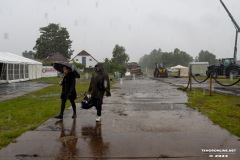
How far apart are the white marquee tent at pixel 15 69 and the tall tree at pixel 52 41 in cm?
4474

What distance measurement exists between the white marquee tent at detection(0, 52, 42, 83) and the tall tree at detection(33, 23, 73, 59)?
44.7 m

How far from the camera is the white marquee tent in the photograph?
2640 cm

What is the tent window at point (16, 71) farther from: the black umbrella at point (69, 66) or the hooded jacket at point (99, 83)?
the hooded jacket at point (99, 83)

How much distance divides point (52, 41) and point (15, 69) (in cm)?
5476

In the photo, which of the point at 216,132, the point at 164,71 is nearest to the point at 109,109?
the point at 216,132

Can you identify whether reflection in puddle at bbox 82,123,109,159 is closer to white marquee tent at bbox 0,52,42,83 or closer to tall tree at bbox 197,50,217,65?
white marquee tent at bbox 0,52,42,83

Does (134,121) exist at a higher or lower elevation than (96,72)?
lower

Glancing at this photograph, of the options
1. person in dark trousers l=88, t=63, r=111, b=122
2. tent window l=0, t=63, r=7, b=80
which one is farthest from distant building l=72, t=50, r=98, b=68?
person in dark trousers l=88, t=63, r=111, b=122

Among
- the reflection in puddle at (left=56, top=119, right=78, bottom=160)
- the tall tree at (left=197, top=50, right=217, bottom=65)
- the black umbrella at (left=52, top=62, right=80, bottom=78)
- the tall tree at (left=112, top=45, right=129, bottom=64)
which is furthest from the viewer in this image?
the tall tree at (left=197, top=50, right=217, bottom=65)

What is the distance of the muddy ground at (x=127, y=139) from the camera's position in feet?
16.6

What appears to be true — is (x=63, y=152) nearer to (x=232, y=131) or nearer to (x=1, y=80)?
(x=232, y=131)

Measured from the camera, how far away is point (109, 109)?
10.3 metres

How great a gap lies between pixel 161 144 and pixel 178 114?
3.55 meters

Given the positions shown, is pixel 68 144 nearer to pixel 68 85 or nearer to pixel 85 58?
pixel 68 85
